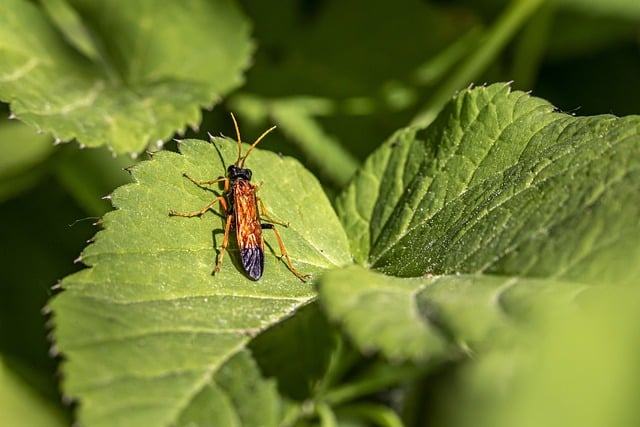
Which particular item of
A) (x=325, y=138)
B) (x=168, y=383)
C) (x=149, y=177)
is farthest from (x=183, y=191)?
(x=325, y=138)

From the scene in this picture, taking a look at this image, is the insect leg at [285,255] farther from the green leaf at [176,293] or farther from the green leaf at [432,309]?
the green leaf at [432,309]

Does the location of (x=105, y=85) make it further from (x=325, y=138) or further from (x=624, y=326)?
(x=624, y=326)

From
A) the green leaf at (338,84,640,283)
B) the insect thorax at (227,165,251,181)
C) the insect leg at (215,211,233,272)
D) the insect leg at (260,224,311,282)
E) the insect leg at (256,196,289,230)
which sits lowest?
the green leaf at (338,84,640,283)

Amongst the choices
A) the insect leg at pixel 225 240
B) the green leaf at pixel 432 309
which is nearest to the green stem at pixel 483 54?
the insect leg at pixel 225 240

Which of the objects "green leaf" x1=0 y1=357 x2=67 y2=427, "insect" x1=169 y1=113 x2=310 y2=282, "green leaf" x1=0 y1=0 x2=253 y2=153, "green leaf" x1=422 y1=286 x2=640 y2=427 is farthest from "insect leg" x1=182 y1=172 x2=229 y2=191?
"green leaf" x1=0 y1=357 x2=67 y2=427

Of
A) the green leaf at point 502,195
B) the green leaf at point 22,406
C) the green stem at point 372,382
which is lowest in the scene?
the green stem at point 372,382

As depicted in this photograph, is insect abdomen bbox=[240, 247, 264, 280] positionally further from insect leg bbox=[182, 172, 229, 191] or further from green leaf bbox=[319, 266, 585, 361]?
green leaf bbox=[319, 266, 585, 361]

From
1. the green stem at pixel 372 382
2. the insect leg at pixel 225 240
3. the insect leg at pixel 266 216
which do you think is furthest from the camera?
the green stem at pixel 372 382

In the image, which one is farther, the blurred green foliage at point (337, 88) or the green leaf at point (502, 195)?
the blurred green foliage at point (337, 88)

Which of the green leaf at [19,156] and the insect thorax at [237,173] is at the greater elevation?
the green leaf at [19,156]
